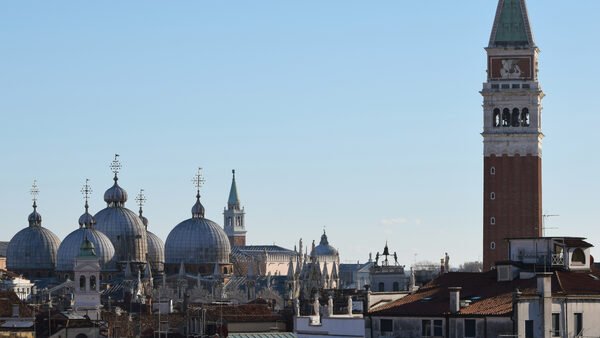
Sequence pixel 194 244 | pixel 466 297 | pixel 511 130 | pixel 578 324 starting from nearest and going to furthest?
1. pixel 578 324
2. pixel 466 297
3. pixel 511 130
4. pixel 194 244

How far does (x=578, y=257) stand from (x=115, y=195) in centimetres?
12858

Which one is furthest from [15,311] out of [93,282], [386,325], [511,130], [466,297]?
[93,282]

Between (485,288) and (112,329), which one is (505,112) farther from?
(485,288)

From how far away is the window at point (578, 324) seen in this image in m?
53.3

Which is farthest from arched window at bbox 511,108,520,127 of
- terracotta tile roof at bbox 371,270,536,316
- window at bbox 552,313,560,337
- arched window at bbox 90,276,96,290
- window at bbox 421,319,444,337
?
window at bbox 552,313,560,337

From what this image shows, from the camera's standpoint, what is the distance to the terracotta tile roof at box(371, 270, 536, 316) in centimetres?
5412

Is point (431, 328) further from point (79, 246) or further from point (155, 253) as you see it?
point (155, 253)

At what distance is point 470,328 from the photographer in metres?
53.9

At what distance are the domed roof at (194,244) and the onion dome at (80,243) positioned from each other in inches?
271

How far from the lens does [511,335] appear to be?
5169 centimetres

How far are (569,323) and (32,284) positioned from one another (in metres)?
119

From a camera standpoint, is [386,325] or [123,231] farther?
[123,231]

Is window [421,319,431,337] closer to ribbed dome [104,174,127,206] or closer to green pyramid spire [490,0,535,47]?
green pyramid spire [490,0,535,47]

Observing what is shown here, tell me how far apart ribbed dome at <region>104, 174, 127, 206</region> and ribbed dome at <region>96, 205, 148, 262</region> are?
3.81ft
